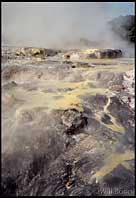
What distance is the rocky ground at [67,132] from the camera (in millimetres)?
4871

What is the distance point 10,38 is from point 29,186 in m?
11.3

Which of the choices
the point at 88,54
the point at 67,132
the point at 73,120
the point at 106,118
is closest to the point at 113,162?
the point at 67,132

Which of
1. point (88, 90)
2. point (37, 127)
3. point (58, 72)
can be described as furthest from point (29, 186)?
point (58, 72)

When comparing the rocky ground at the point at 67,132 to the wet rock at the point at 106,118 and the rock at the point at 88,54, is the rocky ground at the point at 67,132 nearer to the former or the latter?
the wet rock at the point at 106,118

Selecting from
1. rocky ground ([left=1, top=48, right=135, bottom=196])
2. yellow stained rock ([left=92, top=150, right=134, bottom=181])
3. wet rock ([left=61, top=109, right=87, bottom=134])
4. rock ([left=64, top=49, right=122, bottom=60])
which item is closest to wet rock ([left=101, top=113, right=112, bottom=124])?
rocky ground ([left=1, top=48, right=135, bottom=196])

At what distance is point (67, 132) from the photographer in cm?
574

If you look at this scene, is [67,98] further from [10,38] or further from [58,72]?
[10,38]

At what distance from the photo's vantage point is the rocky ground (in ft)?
16.0

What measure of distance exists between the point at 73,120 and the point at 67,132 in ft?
0.91

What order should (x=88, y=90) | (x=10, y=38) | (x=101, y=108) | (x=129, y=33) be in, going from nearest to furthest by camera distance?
(x=101, y=108)
(x=88, y=90)
(x=10, y=38)
(x=129, y=33)

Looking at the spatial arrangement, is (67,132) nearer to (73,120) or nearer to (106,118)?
(73,120)

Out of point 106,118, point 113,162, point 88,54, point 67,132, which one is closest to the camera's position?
point 113,162

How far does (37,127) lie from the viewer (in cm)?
571

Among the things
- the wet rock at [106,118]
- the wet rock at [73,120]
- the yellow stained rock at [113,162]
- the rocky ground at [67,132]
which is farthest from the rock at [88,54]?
the yellow stained rock at [113,162]
